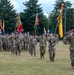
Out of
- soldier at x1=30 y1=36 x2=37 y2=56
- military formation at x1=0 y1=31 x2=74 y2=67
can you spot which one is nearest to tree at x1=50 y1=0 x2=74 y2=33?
military formation at x1=0 y1=31 x2=74 y2=67

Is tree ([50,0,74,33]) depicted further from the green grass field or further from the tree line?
the green grass field

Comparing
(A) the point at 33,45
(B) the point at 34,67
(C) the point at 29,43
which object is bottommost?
(B) the point at 34,67

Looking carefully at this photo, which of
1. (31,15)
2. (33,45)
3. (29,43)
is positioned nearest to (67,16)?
(31,15)

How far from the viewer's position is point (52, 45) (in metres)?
22.9

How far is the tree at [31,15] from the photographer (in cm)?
8981

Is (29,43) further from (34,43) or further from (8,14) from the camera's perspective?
(8,14)

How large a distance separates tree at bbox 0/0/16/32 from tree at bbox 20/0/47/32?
345cm

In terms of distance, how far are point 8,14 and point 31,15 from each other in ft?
21.8

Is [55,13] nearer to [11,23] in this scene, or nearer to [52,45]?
[11,23]

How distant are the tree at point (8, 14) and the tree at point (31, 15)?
3.45 metres

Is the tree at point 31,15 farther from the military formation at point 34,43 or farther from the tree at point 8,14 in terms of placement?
the military formation at point 34,43

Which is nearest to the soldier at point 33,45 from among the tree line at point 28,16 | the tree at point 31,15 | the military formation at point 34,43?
the military formation at point 34,43

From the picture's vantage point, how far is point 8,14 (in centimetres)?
8794

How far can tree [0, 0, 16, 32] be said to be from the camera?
8625 centimetres
